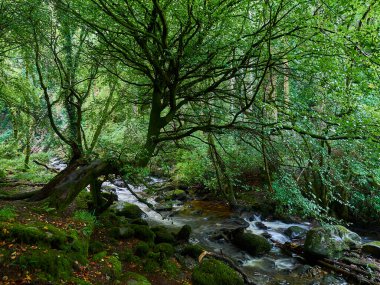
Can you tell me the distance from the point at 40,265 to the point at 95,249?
2243 millimetres

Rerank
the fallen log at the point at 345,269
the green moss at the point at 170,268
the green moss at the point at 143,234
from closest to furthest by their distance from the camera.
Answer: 1. the green moss at the point at 170,268
2. the fallen log at the point at 345,269
3. the green moss at the point at 143,234

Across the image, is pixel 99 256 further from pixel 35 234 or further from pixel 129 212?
pixel 129 212

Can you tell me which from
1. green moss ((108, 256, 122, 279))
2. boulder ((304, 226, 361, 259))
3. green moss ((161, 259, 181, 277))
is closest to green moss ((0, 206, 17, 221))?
green moss ((108, 256, 122, 279))

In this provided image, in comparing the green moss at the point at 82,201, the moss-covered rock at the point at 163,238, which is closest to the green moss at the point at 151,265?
the moss-covered rock at the point at 163,238

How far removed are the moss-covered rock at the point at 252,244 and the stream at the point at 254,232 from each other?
0.19 m

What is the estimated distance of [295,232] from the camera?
11703 millimetres

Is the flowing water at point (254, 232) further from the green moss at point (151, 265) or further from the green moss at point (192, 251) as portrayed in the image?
the green moss at point (151, 265)

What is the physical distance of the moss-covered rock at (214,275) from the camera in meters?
6.61

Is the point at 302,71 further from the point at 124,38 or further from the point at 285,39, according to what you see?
the point at 124,38

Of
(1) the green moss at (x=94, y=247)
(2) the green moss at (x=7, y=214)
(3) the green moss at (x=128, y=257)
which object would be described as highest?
(2) the green moss at (x=7, y=214)

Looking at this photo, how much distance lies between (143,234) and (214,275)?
9.48ft

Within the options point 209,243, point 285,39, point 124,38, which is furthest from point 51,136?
point 285,39

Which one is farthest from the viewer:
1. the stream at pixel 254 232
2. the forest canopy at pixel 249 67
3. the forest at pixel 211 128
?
the stream at pixel 254 232

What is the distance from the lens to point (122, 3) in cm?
664
